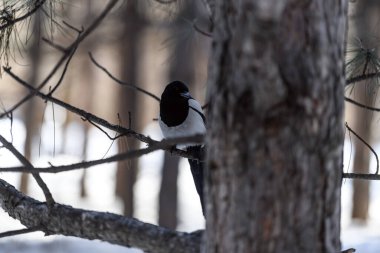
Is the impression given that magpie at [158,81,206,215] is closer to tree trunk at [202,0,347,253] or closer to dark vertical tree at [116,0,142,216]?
tree trunk at [202,0,347,253]

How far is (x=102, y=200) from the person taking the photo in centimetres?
1473

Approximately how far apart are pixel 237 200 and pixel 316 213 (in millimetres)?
161

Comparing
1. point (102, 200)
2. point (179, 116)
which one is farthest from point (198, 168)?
point (102, 200)

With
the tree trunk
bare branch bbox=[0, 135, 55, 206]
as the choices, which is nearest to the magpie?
bare branch bbox=[0, 135, 55, 206]

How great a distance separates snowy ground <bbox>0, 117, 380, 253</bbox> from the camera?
8453 millimetres

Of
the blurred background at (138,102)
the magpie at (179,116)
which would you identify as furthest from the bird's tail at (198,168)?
the blurred background at (138,102)

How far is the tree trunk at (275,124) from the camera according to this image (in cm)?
140

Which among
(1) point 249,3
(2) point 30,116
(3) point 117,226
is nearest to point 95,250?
(2) point 30,116

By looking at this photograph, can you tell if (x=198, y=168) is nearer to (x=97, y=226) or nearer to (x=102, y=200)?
(x=97, y=226)

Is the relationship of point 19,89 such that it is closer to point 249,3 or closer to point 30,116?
point 30,116

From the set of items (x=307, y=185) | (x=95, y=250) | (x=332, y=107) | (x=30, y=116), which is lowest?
(x=95, y=250)

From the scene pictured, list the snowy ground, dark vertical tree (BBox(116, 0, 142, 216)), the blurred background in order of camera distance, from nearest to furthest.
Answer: the blurred background, the snowy ground, dark vertical tree (BBox(116, 0, 142, 216))

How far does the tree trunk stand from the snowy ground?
3499 millimetres

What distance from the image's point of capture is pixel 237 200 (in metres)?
1.43
